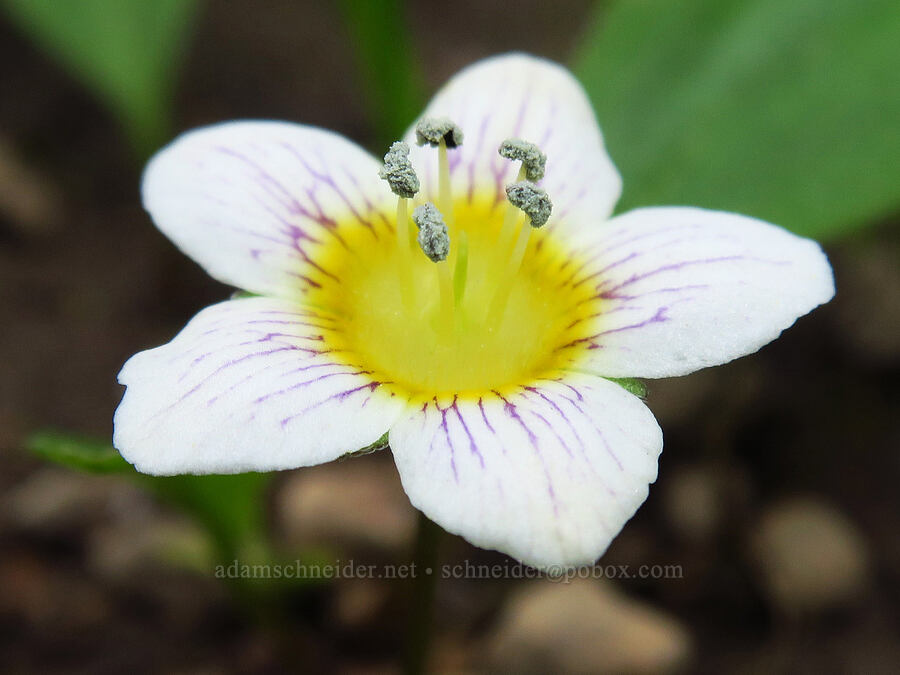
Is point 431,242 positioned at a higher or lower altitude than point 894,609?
higher

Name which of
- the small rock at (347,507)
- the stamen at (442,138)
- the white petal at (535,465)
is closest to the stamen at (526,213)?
the stamen at (442,138)

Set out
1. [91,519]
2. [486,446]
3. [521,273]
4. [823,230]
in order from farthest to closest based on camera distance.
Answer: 1. [91,519]
2. [823,230]
3. [521,273]
4. [486,446]

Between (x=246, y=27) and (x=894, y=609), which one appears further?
(x=246, y=27)

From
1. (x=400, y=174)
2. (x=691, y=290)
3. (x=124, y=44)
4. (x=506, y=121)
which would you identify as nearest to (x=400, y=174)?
(x=400, y=174)

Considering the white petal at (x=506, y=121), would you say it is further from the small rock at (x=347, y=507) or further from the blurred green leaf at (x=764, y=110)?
the small rock at (x=347, y=507)

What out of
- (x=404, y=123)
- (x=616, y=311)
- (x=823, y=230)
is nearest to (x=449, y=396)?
(x=616, y=311)

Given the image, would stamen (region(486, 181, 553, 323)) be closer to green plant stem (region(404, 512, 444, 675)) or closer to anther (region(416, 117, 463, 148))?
anther (region(416, 117, 463, 148))

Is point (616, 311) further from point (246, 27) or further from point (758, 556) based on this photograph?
point (246, 27)
